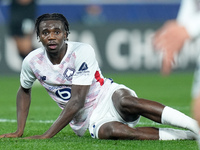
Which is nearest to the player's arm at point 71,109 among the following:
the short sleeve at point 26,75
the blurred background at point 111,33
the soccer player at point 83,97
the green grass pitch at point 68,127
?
the soccer player at point 83,97

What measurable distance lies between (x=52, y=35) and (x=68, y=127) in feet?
5.56

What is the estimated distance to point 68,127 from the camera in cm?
714

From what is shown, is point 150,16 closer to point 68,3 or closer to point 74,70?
point 68,3

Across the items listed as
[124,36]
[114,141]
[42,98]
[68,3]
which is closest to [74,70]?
[114,141]

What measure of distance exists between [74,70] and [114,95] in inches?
17.9

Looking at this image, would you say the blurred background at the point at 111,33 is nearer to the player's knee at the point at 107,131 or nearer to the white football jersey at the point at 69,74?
the white football jersey at the point at 69,74

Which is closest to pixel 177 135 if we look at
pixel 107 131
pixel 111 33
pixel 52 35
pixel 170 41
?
pixel 107 131

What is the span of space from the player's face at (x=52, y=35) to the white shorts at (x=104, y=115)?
2.21 ft

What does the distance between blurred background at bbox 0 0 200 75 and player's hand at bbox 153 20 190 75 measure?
37.4ft

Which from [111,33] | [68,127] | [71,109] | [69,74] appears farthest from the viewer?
[111,33]

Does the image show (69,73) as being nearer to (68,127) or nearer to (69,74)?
(69,74)

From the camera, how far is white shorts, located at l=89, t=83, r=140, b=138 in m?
5.83

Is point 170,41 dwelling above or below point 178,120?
above

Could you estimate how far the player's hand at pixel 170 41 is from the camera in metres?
3.29
